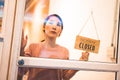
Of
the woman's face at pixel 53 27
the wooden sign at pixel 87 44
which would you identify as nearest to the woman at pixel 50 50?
the woman's face at pixel 53 27

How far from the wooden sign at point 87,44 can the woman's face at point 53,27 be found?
0.58ft

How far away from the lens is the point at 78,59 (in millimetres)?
1360

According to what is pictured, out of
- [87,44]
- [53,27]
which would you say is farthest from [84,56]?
[53,27]

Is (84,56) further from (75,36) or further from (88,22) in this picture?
(88,22)

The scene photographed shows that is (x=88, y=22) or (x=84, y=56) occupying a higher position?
(x=88, y=22)

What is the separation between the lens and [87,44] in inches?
55.3

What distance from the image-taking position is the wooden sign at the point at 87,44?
1.38 m

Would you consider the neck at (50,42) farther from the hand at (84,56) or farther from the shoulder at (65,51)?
the hand at (84,56)

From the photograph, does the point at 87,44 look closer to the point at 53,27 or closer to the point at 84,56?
the point at 84,56

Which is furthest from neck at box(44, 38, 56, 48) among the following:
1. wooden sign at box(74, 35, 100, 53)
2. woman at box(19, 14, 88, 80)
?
wooden sign at box(74, 35, 100, 53)

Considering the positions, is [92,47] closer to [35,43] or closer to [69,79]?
[69,79]

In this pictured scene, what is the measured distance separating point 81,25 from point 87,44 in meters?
0.17

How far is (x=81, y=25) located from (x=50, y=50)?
0.33 metres

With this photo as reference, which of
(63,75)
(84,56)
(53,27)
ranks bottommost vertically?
(63,75)
